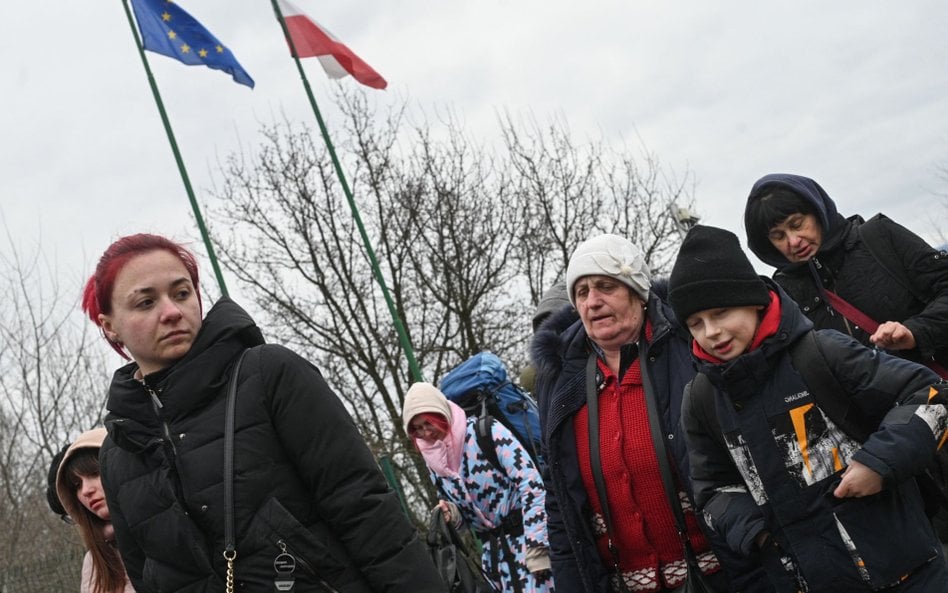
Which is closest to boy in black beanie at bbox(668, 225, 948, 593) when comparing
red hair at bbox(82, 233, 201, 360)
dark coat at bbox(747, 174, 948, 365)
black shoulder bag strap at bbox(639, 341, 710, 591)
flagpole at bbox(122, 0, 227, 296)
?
black shoulder bag strap at bbox(639, 341, 710, 591)

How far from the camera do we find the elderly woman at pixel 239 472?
2590 mm

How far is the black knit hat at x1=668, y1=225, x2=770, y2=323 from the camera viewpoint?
2986 mm

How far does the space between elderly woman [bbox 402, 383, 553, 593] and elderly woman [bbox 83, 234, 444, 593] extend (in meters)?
2.28

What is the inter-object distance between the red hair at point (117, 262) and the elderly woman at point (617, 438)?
1.56 metres

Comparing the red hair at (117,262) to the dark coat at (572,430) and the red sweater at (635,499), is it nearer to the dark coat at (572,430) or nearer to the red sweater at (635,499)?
the dark coat at (572,430)

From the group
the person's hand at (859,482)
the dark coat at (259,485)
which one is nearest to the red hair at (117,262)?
the dark coat at (259,485)

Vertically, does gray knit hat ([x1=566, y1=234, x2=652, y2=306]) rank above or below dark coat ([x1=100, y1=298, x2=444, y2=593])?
above

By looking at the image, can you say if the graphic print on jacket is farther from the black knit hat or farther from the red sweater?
the red sweater

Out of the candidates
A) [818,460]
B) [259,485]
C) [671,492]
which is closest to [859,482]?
[818,460]

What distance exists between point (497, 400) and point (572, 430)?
1.82m

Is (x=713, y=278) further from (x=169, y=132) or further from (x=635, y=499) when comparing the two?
(x=169, y=132)

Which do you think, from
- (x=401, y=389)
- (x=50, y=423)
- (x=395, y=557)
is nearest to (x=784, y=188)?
(x=395, y=557)

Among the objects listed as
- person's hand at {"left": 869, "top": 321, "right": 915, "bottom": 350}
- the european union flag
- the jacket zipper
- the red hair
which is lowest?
the jacket zipper

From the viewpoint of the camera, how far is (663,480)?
3.48 metres
